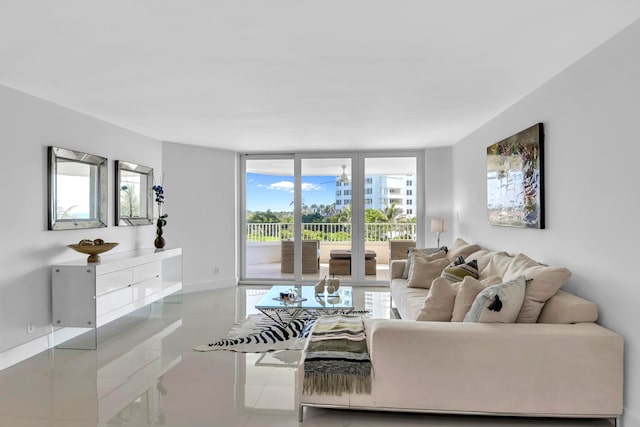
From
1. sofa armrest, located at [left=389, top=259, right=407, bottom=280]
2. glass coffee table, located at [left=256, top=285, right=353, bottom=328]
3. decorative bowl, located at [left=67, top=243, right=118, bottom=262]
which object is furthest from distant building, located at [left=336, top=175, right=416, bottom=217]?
decorative bowl, located at [left=67, top=243, right=118, bottom=262]

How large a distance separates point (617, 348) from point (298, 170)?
18.7 feet

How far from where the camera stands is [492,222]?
474 centimetres

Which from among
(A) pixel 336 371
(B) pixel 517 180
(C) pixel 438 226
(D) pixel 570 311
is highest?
(B) pixel 517 180

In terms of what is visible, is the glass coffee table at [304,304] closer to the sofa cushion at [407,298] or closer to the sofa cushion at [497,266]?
the sofa cushion at [407,298]

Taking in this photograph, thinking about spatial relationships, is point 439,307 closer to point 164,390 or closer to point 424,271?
point 424,271

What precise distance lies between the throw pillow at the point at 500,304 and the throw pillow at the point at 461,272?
139 cm

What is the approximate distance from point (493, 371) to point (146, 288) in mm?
4025

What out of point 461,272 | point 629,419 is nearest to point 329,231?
point 461,272

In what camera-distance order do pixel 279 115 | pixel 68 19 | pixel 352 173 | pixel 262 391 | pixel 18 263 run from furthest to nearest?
pixel 352 173 → pixel 279 115 → pixel 18 263 → pixel 262 391 → pixel 68 19

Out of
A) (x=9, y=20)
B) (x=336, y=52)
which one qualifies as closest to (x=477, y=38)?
(x=336, y=52)

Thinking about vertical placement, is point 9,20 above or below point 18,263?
above

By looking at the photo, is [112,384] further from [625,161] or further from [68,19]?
[625,161]

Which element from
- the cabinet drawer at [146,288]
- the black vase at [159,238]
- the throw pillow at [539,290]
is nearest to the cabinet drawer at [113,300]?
the cabinet drawer at [146,288]

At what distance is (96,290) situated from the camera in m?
3.96
